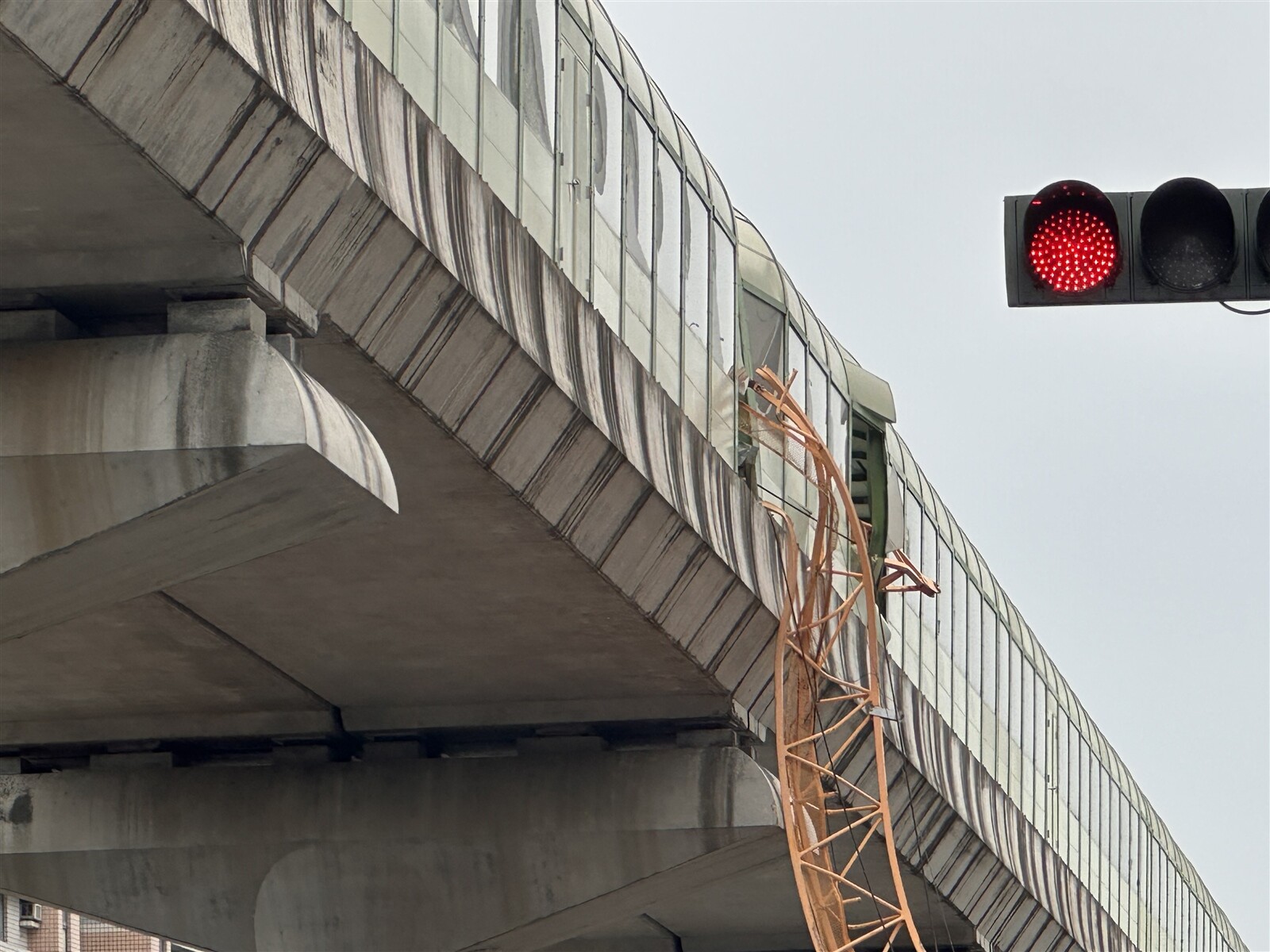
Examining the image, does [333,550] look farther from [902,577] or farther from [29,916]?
[29,916]

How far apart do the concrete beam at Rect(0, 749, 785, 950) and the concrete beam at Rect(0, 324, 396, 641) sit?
11.1m

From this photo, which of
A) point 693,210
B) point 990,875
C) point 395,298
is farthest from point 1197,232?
point 990,875

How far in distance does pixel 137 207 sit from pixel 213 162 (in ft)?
2.32

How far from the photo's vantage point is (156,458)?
14.5 meters

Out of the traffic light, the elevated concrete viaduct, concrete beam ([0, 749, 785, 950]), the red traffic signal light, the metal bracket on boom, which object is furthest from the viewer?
the metal bracket on boom

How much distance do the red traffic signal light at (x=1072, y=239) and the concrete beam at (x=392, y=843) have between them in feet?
51.4

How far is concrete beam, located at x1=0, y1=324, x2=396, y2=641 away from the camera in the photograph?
14492mm

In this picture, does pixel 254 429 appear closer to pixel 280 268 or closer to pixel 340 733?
pixel 280 268

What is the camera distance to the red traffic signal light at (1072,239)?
407 inches

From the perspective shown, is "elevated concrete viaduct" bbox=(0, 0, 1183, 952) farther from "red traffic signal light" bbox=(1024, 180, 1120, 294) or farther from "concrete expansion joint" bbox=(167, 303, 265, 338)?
"red traffic signal light" bbox=(1024, 180, 1120, 294)

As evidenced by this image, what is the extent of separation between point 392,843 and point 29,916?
30.1 metres

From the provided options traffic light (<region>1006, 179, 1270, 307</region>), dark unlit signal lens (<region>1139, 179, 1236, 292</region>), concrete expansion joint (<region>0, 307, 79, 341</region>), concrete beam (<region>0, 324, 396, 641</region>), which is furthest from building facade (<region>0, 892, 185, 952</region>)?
dark unlit signal lens (<region>1139, 179, 1236, 292</region>)

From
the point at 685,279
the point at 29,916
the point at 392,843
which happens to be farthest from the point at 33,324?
the point at 29,916

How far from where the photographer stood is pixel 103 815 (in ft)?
88.6
